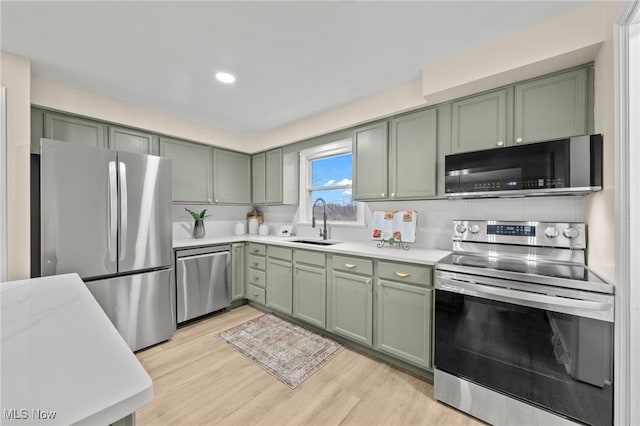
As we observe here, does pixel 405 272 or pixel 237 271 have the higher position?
pixel 405 272

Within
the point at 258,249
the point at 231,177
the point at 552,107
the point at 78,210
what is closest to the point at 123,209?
the point at 78,210

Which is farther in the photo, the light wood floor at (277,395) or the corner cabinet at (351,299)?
the corner cabinet at (351,299)

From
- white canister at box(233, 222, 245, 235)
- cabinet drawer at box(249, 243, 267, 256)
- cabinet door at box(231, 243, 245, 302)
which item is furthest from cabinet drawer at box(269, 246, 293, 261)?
white canister at box(233, 222, 245, 235)

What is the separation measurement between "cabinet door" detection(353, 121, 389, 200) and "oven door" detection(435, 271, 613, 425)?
3.74 feet

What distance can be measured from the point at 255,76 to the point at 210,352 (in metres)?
2.56

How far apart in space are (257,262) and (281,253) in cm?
49

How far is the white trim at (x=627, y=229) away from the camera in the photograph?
1.22m

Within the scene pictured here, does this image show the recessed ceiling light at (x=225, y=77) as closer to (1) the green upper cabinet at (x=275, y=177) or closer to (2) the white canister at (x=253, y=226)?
(1) the green upper cabinet at (x=275, y=177)

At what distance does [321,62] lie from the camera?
207cm

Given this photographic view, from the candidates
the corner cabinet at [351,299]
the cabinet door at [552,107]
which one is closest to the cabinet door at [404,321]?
the corner cabinet at [351,299]

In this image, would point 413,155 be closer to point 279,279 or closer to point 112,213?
point 279,279

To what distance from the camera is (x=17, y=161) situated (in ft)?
6.52

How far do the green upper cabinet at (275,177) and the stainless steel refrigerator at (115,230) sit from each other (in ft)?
4.67

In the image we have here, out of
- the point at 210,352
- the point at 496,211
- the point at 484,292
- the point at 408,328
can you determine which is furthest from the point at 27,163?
the point at 496,211
